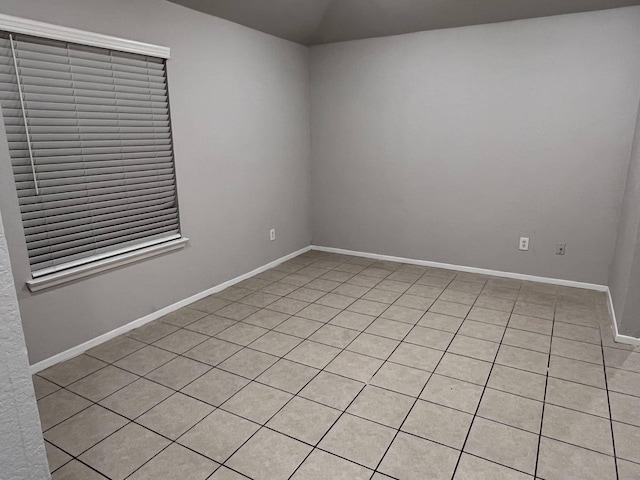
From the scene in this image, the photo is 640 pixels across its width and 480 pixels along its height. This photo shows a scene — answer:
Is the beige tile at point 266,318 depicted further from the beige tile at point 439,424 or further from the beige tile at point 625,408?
the beige tile at point 625,408

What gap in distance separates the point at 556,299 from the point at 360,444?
93.6 inches

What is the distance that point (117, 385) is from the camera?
2297 millimetres

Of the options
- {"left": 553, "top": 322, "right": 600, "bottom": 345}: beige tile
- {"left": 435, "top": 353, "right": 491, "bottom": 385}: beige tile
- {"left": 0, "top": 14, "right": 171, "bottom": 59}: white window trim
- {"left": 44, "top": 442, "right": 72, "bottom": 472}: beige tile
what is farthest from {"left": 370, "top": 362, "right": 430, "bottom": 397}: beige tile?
{"left": 0, "top": 14, "right": 171, "bottom": 59}: white window trim

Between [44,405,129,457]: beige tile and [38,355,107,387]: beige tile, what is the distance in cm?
36

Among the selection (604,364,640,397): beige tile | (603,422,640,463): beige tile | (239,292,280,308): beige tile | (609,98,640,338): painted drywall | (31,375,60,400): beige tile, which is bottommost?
(603,422,640,463): beige tile

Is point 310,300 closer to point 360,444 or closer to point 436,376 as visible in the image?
point 436,376

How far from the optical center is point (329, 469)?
1702 millimetres

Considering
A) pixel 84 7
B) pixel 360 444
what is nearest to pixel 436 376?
pixel 360 444

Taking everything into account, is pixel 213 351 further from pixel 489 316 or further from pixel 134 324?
pixel 489 316

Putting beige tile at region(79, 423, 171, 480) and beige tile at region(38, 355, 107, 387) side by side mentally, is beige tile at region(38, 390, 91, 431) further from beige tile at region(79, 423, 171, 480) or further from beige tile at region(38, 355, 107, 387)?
beige tile at region(79, 423, 171, 480)

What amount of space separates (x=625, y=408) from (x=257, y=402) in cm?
181

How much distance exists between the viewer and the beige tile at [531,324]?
288 cm

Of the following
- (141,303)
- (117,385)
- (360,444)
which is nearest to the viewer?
(360,444)

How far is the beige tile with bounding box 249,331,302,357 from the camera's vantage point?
8.70 ft
